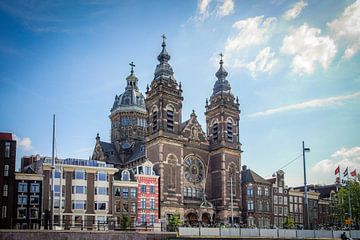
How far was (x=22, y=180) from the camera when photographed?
6888 centimetres

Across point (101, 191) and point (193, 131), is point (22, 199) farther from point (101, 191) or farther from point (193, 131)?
point (193, 131)

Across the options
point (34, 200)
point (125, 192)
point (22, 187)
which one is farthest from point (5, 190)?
point (125, 192)

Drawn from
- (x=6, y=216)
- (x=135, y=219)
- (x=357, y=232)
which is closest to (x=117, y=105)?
(x=135, y=219)

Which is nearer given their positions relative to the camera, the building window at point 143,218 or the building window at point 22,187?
the building window at point 22,187

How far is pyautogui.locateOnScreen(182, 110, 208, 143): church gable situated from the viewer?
92625mm

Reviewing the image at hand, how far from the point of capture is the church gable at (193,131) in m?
92.6

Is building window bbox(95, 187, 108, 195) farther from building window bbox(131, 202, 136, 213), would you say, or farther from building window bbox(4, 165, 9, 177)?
building window bbox(4, 165, 9, 177)

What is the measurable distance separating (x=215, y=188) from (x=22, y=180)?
1510 inches

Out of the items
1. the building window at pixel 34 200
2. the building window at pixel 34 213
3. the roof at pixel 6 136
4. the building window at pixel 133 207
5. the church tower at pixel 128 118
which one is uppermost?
the church tower at pixel 128 118

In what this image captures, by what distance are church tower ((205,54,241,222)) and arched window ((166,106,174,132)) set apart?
11728 millimetres

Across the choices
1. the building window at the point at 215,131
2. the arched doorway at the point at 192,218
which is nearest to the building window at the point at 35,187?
the arched doorway at the point at 192,218

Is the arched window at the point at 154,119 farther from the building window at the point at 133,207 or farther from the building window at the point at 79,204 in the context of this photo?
the building window at the point at 79,204

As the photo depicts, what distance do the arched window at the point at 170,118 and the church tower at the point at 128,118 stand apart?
67.7 ft

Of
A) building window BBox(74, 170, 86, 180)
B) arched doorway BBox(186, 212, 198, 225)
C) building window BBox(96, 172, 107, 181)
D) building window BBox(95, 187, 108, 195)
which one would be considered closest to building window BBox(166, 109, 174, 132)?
arched doorway BBox(186, 212, 198, 225)
